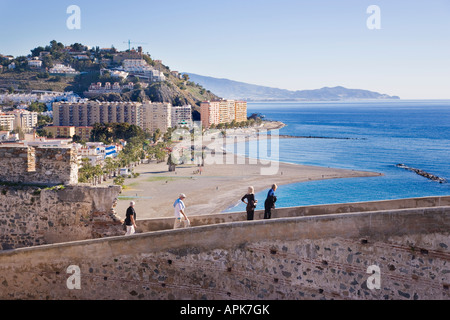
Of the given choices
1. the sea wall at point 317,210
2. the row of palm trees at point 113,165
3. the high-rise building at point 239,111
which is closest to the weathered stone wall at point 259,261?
the sea wall at point 317,210

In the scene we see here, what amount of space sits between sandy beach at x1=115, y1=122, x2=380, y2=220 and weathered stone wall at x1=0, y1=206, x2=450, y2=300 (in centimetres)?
2214

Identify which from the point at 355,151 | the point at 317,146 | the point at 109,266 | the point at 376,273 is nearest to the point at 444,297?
the point at 376,273

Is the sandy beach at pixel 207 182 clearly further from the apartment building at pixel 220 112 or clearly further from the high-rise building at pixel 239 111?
the high-rise building at pixel 239 111

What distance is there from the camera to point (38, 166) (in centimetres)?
780

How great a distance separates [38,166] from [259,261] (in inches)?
168

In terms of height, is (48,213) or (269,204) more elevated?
(269,204)

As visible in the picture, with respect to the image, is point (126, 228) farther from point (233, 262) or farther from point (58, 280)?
point (233, 262)

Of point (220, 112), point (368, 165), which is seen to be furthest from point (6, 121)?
point (368, 165)

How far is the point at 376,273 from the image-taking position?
6.08 metres

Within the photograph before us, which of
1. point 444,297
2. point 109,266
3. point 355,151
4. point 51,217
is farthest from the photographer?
point 355,151

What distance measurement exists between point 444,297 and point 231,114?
163 m

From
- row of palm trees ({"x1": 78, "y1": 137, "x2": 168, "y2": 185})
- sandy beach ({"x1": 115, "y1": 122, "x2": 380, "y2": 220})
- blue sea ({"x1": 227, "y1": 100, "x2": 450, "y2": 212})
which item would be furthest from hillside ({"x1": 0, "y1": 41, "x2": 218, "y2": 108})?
sandy beach ({"x1": 115, "y1": 122, "x2": 380, "y2": 220})

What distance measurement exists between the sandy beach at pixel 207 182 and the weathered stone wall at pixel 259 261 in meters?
22.1

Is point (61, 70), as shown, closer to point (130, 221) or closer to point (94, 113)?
point (94, 113)
